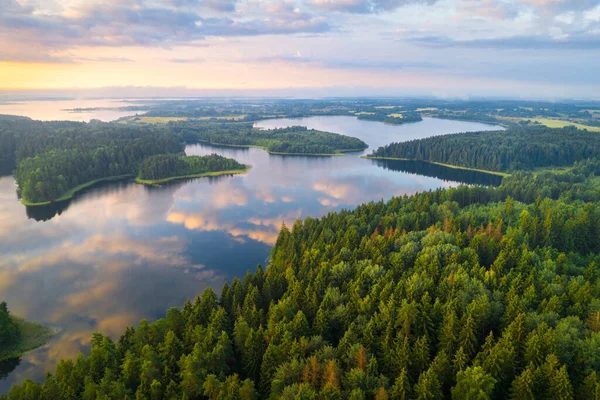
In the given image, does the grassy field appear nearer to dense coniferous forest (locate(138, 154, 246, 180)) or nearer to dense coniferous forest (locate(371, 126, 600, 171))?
dense coniferous forest (locate(138, 154, 246, 180))

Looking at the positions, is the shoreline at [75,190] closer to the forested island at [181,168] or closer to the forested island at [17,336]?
the forested island at [181,168]

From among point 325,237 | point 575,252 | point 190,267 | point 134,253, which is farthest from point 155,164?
point 575,252

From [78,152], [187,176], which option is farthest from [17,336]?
[78,152]

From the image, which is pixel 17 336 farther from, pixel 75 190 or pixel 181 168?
pixel 181 168

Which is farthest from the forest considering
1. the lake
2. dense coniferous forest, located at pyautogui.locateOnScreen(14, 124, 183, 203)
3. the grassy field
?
dense coniferous forest, located at pyautogui.locateOnScreen(14, 124, 183, 203)

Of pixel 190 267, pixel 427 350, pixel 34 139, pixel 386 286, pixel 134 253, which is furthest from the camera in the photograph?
pixel 34 139

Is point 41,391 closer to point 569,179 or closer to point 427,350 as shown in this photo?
point 427,350
